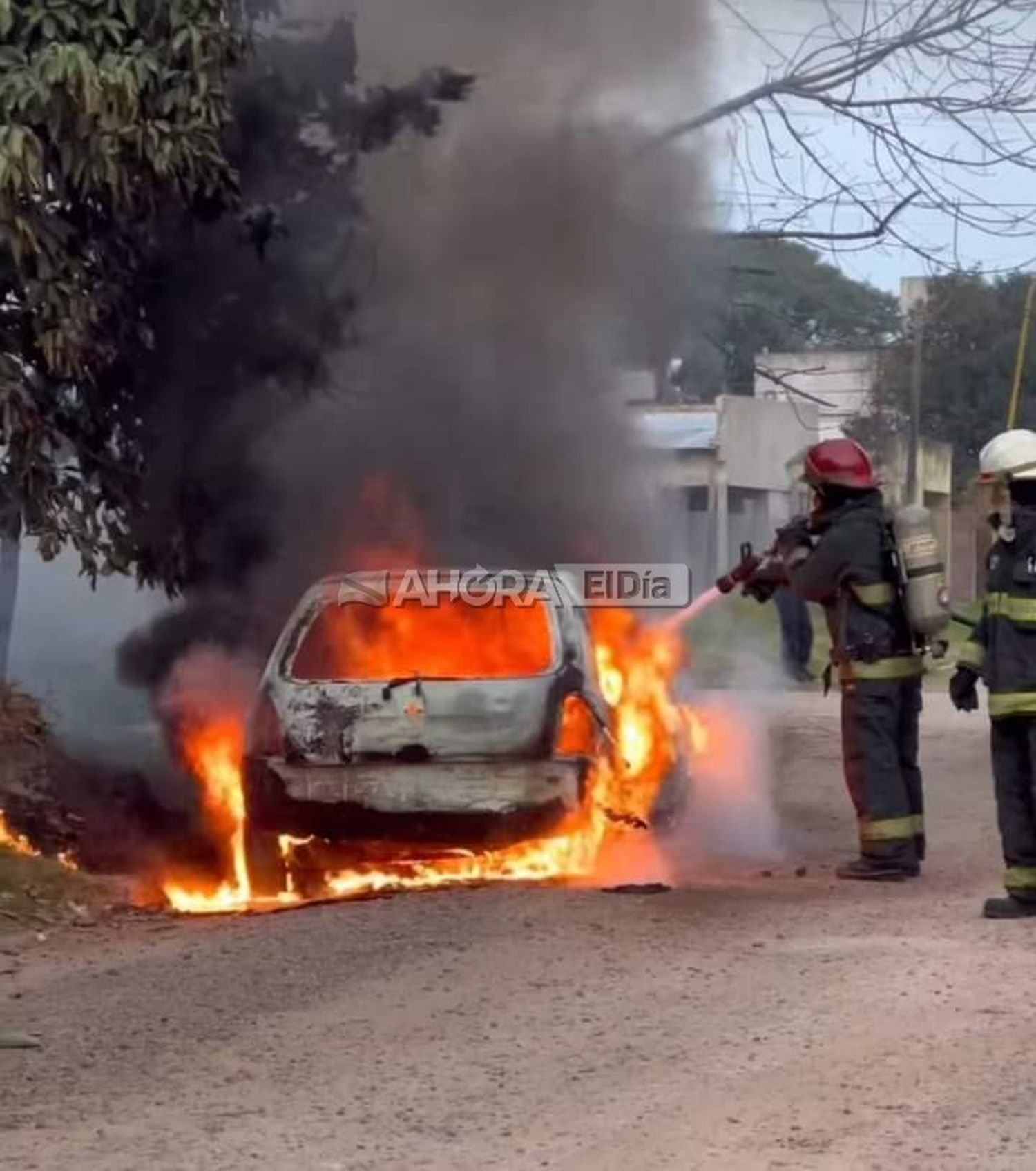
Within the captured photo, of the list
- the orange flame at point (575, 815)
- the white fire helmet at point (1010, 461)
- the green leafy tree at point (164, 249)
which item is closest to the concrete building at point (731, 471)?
the green leafy tree at point (164, 249)

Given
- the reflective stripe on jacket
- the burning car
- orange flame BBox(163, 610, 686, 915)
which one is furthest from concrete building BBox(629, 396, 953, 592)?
the reflective stripe on jacket

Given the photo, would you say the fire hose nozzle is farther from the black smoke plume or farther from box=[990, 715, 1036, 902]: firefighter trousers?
the black smoke plume

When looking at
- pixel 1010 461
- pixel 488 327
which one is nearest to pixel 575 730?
pixel 1010 461

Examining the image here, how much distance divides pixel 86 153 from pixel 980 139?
6737 millimetres

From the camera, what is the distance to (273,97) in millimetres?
10500

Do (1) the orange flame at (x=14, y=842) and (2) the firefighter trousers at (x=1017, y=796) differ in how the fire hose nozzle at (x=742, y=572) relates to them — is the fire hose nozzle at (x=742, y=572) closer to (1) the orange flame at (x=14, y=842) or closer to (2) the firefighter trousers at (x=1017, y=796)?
(2) the firefighter trousers at (x=1017, y=796)

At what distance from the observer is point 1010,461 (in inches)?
302

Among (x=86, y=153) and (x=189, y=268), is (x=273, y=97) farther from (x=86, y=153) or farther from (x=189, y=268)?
(x=86, y=153)

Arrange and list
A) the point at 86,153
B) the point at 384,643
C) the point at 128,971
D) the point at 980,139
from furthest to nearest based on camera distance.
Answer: the point at 980,139, the point at 384,643, the point at 86,153, the point at 128,971

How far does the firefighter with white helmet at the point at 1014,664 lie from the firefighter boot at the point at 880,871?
1.03 meters

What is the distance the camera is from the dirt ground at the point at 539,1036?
16.2 ft

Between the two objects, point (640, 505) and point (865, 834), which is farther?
point (640, 505)

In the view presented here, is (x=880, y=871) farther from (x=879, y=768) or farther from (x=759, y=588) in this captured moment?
(x=759, y=588)

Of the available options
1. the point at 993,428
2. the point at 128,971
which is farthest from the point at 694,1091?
the point at 993,428
